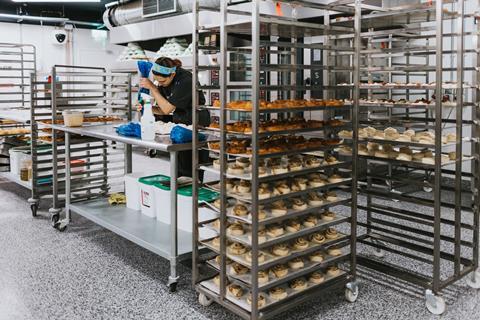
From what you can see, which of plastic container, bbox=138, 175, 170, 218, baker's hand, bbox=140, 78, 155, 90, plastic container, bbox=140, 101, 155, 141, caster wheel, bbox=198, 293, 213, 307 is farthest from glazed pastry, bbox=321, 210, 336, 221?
baker's hand, bbox=140, 78, 155, 90

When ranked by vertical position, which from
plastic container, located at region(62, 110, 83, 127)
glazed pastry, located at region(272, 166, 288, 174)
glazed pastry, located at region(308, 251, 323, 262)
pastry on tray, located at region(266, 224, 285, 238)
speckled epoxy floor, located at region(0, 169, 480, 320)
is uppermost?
plastic container, located at region(62, 110, 83, 127)

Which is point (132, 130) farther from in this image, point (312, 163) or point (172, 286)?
point (312, 163)

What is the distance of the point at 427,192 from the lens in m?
5.71

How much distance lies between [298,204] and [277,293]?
483mm

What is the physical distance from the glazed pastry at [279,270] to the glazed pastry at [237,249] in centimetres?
19

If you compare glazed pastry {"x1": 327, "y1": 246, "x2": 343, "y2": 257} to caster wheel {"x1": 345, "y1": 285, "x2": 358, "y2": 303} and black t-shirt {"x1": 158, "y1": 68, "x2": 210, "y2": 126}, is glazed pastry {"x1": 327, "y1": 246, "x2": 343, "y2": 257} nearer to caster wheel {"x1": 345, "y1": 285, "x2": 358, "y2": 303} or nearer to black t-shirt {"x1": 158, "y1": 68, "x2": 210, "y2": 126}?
caster wheel {"x1": 345, "y1": 285, "x2": 358, "y2": 303}

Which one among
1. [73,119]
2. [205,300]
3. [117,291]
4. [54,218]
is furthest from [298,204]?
[54,218]

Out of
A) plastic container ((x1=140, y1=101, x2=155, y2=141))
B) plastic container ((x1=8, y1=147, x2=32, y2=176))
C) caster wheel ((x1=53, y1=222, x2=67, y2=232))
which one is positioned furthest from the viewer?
plastic container ((x1=8, y1=147, x2=32, y2=176))

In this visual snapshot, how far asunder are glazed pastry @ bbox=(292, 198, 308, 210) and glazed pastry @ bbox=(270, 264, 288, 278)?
32cm

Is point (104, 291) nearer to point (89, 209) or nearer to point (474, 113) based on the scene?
point (89, 209)

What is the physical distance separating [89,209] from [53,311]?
1.36 m

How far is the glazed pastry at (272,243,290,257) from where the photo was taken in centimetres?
249

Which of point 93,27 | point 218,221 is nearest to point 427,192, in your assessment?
point 218,221

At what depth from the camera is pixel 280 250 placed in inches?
98.2
